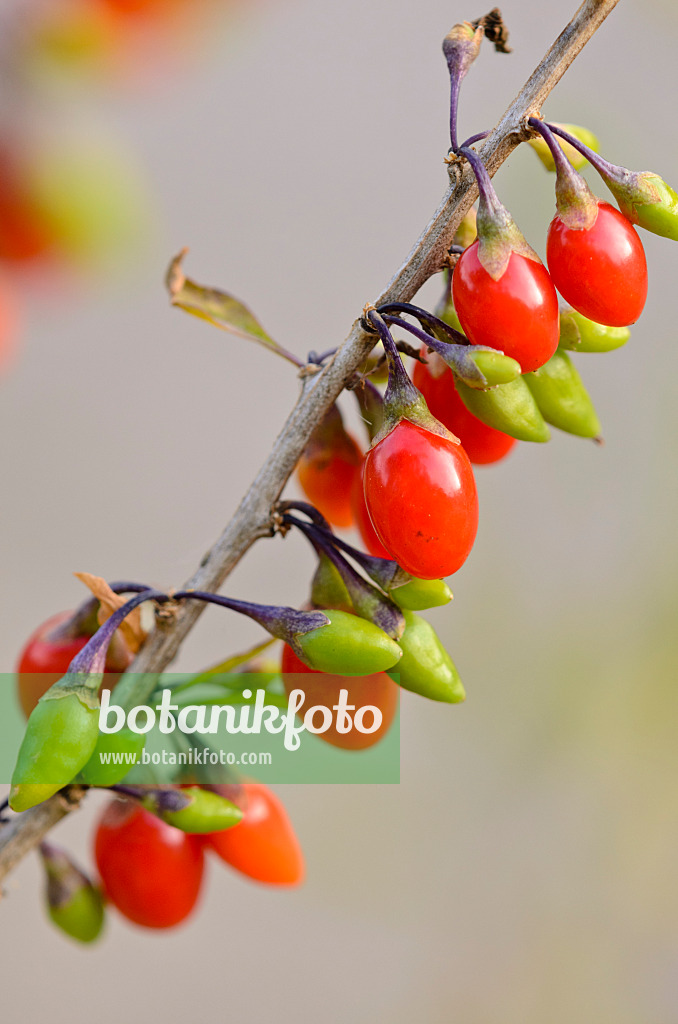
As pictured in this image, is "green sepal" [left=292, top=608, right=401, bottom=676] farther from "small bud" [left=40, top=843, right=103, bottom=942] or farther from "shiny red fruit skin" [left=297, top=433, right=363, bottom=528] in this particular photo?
"small bud" [left=40, top=843, right=103, bottom=942]

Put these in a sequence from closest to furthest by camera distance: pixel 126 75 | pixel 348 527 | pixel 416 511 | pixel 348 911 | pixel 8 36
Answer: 1. pixel 416 511
2. pixel 348 527
3. pixel 8 36
4. pixel 126 75
5. pixel 348 911

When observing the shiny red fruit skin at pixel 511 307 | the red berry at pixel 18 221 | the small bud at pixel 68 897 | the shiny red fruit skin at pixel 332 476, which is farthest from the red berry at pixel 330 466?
the red berry at pixel 18 221

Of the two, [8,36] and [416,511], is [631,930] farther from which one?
[8,36]

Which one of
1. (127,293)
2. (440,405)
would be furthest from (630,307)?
(127,293)

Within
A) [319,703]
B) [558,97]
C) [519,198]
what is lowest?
[319,703]

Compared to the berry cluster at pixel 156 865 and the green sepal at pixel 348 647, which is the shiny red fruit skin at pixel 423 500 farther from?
the berry cluster at pixel 156 865

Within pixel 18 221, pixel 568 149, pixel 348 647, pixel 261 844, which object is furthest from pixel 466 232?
pixel 18 221
